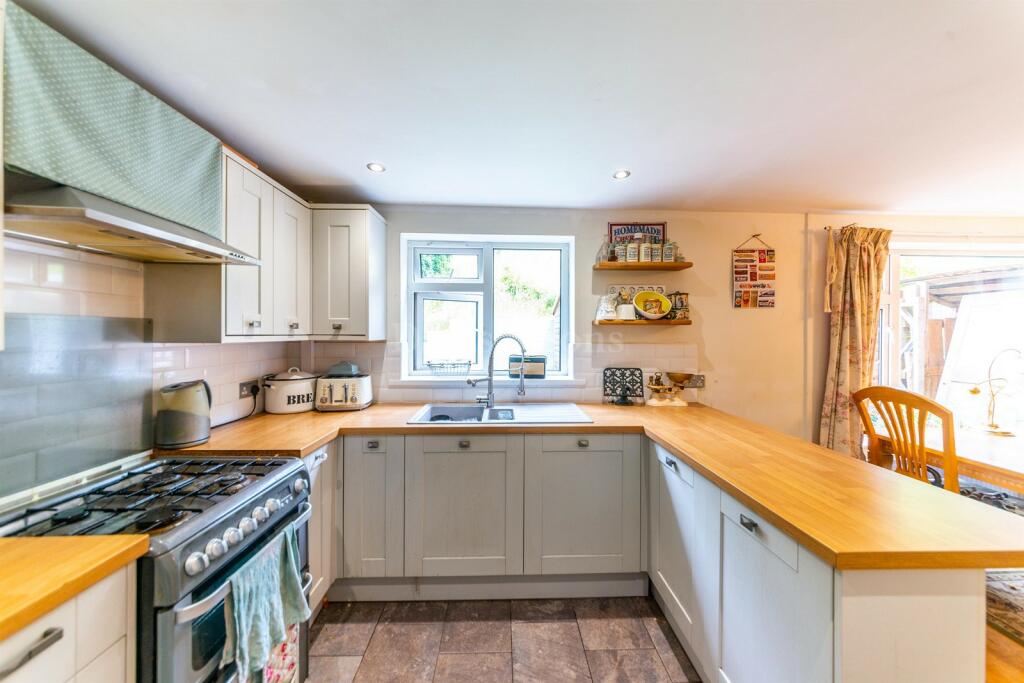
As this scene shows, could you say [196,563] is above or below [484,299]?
below

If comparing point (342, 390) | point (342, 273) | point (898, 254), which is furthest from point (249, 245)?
point (898, 254)

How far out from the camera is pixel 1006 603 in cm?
108

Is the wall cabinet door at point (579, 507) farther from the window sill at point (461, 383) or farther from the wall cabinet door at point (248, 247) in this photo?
the wall cabinet door at point (248, 247)

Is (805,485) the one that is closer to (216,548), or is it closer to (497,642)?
(497,642)

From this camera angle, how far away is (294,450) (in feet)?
4.87

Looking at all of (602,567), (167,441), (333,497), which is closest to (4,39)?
(167,441)

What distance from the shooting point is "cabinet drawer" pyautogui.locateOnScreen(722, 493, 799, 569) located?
949 mm

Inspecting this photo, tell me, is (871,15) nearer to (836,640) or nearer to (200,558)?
(836,640)

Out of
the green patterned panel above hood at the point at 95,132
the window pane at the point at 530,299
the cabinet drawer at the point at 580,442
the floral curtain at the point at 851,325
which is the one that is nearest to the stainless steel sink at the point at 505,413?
the cabinet drawer at the point at 580,442

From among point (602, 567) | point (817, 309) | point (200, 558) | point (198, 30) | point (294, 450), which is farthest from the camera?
point (817, 309)

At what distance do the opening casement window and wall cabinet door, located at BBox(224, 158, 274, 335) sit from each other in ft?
12.9

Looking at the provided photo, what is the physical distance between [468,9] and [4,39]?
1.09m

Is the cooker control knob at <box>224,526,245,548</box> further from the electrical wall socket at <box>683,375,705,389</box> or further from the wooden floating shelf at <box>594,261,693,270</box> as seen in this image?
the electrical wall socket at <box>683,375,705,389</box>

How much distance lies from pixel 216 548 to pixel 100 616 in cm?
22
